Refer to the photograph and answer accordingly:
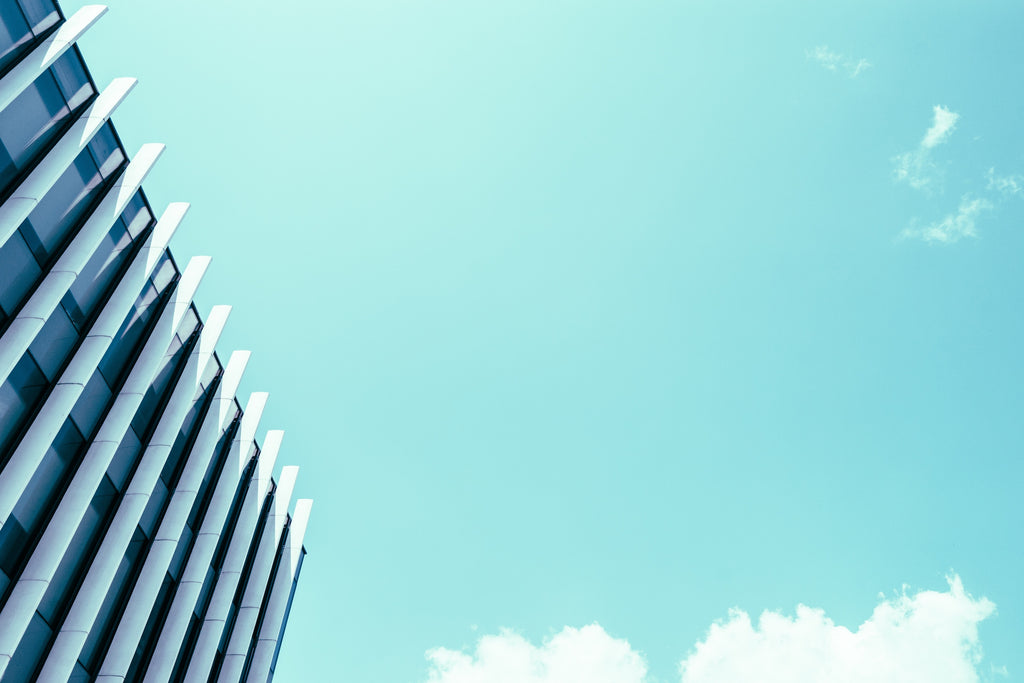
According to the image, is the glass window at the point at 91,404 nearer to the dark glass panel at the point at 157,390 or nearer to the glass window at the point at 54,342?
the glass window at the point at 54,342

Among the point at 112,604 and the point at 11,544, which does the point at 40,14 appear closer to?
the point at 11,544

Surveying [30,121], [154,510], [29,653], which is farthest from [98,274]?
[29,653]

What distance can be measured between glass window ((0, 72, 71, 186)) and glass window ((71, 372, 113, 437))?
17.4 feet

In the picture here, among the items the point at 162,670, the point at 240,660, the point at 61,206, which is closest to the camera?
the point at 61,206

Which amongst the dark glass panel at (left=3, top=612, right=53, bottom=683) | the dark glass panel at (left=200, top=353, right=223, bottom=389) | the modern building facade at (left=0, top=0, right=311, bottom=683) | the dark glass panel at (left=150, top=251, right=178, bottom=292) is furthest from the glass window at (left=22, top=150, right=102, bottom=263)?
the dark glass panel at (left=3, top=612, right=53, bottom=683)

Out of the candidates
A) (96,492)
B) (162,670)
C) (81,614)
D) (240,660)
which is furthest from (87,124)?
(240,660)

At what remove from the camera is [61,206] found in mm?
17906

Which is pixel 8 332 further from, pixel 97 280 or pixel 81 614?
pixel 81 614

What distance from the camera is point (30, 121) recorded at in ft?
55.9

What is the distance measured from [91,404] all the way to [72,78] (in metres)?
8.42

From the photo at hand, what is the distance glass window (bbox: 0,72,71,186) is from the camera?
53.3 feet

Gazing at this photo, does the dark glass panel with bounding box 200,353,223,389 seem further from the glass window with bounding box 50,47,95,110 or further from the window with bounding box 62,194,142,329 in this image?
the glass window with bounding box 50,47,95,110

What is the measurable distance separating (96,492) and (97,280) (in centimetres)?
552

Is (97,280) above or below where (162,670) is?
above
